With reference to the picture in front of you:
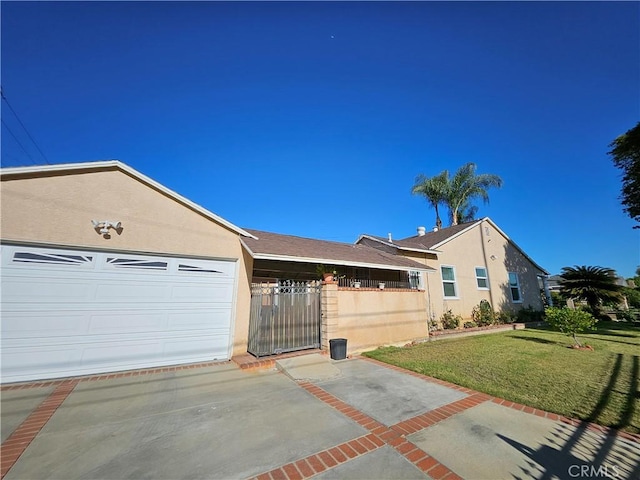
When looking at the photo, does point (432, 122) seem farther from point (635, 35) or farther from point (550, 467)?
point (550, 467)

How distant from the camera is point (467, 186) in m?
22.2

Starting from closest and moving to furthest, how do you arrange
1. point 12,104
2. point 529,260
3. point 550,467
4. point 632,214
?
point 550,467
point 12,104
point 632,214
point 529,260

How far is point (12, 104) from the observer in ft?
23.5

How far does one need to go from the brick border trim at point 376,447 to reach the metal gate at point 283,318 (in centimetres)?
316

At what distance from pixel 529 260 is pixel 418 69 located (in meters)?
16.5

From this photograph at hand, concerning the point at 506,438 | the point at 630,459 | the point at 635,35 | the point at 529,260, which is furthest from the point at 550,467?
the point at 529,260

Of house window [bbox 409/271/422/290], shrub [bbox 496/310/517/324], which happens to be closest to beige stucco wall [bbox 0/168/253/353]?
house window [bbox 409/271/422/290]

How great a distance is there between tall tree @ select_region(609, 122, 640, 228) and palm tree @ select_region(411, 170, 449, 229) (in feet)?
33.1

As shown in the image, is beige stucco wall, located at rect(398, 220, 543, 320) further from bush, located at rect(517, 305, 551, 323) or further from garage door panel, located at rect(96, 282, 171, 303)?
garage door panel, located at rect(96, 282, 171, 303)

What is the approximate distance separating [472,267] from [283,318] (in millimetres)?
12955

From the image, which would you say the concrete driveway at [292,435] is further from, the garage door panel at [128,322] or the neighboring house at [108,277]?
the garage door panel at [128,322]

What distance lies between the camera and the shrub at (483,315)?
13969mm

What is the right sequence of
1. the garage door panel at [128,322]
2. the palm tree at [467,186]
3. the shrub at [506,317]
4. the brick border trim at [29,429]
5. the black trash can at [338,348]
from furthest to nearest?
the palm tree at [467,186] → the shrub at [506,317] → the black trash can at [338,348] → the garage door panel at [128,322] → the brick border trim at [29,429]

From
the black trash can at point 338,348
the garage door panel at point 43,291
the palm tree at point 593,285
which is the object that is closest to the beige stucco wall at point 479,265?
the palm tree at point 593,285
